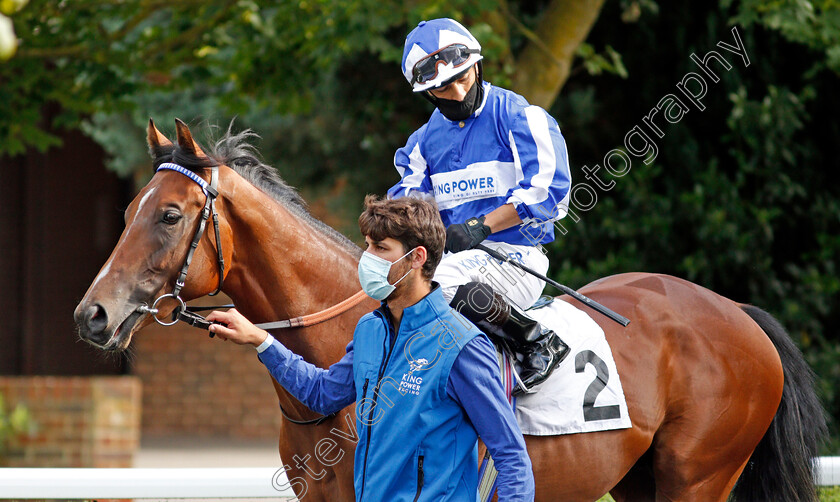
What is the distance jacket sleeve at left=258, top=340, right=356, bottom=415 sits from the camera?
269 centimetres

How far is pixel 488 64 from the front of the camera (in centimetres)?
666

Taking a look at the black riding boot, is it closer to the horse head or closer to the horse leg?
the horse head

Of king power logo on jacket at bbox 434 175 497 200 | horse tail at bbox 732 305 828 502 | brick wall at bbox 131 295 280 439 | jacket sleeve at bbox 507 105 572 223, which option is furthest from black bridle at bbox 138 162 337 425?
brick wall at bbox 131 295 280 439

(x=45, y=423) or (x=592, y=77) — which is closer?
(x=45, y=423)

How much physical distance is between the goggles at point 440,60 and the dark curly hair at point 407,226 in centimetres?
90

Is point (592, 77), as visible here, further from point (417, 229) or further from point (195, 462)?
point (417, 229)

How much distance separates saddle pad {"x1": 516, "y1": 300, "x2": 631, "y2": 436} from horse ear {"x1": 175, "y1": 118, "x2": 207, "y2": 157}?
54.9 inches

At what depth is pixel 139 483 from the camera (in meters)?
3.69

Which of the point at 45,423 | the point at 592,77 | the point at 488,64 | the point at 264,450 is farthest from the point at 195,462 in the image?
the point at 592,77

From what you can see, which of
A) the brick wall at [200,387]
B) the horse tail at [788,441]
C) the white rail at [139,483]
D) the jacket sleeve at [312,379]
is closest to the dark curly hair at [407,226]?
the jacket sleeve at [312,379]

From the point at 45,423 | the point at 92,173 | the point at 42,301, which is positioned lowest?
the point at 45,423

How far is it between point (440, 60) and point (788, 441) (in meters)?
2.36

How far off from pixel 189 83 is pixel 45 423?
119 inches

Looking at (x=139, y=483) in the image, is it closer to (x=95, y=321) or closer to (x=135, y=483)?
(x=135, y=483)
